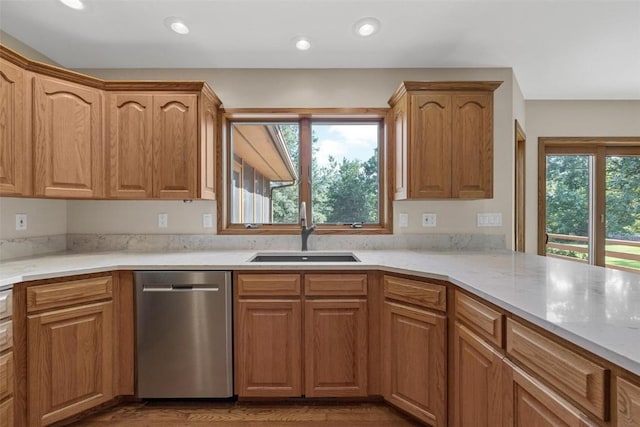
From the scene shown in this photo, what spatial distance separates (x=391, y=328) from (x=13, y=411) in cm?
202

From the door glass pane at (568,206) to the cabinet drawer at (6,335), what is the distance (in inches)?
173

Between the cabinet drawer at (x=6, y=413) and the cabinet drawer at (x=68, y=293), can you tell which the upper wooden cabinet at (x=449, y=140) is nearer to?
the cabinet drawer at (x=68, y=293)

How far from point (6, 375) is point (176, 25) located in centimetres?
217

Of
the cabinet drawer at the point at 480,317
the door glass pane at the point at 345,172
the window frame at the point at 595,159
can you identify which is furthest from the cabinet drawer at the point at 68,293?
the window frame at the point at 595,159

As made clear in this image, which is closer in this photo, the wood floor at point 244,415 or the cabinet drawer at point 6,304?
the cabinet drawer at point 6,304

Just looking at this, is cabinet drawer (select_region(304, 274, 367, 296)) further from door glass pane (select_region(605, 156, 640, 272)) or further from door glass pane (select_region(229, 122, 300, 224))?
door glass pane (select_region(605, 156, 640, 272))

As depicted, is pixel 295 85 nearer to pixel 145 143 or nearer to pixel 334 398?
pixel 145 143

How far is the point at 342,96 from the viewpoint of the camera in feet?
8.21

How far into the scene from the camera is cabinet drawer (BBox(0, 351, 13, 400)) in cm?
142

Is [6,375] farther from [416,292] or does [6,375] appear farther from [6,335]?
[416,292]

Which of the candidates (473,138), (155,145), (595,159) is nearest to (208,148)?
(155,145)

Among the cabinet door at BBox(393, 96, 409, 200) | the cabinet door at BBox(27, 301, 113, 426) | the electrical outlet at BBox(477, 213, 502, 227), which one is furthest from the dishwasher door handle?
the electrical outlet at BBox(477, 213, 502, 227)

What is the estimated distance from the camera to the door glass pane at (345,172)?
8.61 feet

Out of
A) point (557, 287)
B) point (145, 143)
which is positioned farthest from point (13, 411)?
point (557, 287)
